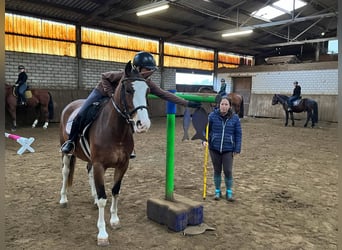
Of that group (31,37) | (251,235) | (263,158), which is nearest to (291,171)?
(263,158)

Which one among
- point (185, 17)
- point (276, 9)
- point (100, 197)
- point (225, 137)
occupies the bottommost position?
point (100, 197)

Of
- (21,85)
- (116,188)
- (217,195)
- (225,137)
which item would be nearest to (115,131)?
(116,188)

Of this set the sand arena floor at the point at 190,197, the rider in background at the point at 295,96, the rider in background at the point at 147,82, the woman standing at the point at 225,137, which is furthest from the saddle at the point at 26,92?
the rider in background at the point at 295,96

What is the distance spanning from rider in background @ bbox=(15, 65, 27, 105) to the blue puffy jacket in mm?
7626

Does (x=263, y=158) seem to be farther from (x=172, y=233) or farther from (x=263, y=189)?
(x=172, y=233)

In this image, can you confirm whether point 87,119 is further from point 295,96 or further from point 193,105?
point 295,96

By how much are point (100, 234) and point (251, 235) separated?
1.38 meters


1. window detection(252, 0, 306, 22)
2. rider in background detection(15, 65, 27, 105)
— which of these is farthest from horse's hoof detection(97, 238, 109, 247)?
window detection(252, 0, 306, 22)

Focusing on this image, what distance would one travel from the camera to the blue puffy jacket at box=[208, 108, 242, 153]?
341 cm

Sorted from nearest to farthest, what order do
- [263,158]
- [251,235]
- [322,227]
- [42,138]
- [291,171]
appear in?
[251,235], [322,227], [291,171], [263,158], [42,138]

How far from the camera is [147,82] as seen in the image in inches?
92.7

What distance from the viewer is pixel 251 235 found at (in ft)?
8.52

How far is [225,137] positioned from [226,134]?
0.04 metres

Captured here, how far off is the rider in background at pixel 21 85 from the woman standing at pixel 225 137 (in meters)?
7.58
